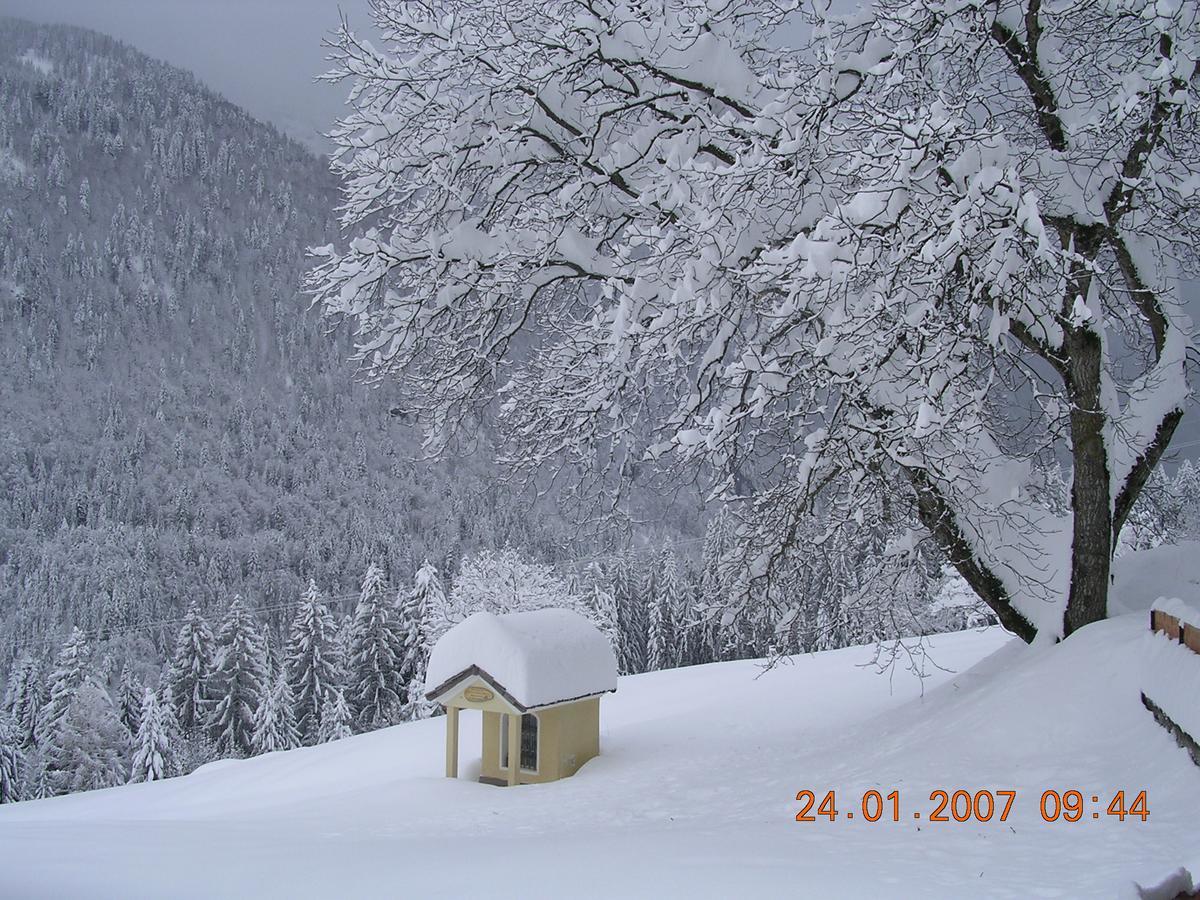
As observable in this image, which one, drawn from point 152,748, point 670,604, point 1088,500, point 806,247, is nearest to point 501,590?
point 152,748

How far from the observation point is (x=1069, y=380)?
21.9 ft

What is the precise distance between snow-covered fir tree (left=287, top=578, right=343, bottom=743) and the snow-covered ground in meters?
42.0

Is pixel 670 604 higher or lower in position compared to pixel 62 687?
higher

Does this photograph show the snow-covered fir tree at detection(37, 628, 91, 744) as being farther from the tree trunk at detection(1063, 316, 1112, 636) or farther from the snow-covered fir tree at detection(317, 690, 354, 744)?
the tree trunk at detection(1063, 316, 1112, 636)

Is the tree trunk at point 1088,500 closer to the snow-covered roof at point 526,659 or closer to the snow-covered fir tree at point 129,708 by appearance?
the snow-covered roof at point 526,659

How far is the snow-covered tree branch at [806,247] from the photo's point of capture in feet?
17.3

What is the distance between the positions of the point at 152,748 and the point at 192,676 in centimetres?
1163

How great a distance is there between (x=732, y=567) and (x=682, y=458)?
1.95 metres

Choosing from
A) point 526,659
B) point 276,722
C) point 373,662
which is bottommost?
point 276,722

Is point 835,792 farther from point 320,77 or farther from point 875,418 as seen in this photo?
point 320,77

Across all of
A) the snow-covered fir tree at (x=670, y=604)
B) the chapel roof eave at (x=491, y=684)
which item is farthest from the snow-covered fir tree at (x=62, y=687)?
the chapel roof eave at (x=491, y=684)

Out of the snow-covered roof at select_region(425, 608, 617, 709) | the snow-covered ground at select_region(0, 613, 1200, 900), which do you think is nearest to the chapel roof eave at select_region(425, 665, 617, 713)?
the snow-covered roof at select_region(425, 608, 617, 709)

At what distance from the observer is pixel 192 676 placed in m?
52.2

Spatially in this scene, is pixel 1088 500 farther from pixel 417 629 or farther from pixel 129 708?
pixel 129 708
